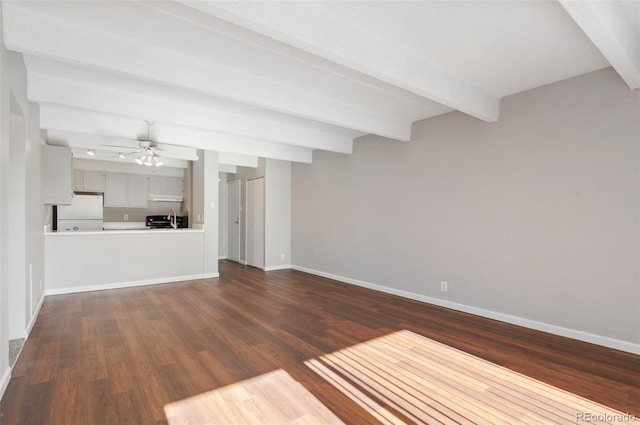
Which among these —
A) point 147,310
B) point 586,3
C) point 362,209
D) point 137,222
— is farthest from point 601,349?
point 137,222

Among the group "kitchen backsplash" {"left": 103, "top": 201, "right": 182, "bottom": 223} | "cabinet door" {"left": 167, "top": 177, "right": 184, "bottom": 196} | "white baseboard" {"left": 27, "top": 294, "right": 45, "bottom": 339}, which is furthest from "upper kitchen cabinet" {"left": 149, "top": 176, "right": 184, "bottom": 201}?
"white baseboard" {"left": 27, "top": 294, "right": 45, "bottom": 339}

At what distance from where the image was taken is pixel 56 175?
4.87 meters

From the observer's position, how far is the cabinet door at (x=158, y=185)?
8.14m

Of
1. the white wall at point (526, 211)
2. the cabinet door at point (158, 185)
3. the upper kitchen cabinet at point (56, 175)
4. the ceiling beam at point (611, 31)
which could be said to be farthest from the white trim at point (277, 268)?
the ceiling beam at point (611, 31)

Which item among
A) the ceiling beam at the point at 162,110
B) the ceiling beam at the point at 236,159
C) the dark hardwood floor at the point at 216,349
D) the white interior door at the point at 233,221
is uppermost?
the ceiling beam at the point at 162,110

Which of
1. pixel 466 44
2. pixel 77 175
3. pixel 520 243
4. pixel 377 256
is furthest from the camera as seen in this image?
pixel 77 175

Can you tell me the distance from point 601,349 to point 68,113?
650 cm

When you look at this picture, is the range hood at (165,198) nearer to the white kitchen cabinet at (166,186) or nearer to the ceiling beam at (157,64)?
the white kitchen cabinet at (166,186)

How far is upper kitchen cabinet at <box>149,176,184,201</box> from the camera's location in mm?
8156

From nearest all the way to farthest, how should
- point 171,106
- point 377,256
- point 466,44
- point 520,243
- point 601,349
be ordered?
point 466,44 < point 601,349 < point 520,243 < point 171,106 < point 377,256

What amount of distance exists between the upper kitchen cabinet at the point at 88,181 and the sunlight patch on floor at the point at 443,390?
722 cm

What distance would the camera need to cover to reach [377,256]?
5320mm

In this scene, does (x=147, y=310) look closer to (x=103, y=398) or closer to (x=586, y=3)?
(x=103, y=398)

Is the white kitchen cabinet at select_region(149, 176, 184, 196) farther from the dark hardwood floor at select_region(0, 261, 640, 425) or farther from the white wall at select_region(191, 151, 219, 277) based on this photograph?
the dark hardwood floor at select_region(0, 261, 640, 425)
